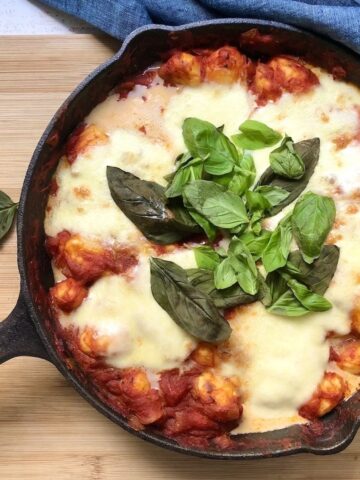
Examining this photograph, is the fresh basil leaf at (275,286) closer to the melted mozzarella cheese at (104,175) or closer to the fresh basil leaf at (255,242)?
the fresh basil leaf at (255,242)

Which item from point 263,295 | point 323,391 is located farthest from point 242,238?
point 323,391

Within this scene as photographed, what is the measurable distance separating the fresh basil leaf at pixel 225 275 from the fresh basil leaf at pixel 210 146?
0.24 meters

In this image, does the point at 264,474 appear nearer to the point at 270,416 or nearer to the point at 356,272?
the point at 270,416

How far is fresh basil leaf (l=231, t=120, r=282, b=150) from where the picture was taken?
2.02 m

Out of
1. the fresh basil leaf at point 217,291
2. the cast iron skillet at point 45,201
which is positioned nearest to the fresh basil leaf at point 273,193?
the fresh basil leaf at point 217,291

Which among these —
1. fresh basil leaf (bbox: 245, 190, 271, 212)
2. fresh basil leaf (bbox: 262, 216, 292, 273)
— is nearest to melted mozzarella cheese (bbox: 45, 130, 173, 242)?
fresh basil leaf (bbox: 245, 190, 271, 212)

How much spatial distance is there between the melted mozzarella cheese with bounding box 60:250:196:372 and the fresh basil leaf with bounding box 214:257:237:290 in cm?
10

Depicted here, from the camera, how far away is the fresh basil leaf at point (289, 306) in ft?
6.52

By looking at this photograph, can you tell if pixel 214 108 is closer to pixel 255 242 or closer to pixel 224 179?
pixel 224 179

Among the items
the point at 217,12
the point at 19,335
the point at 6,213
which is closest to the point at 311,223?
the point at 217,12

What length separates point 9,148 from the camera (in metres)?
2.32

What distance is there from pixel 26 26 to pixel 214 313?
1071 mm

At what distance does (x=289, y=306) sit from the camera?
1992mm

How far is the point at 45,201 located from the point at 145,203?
32cm
